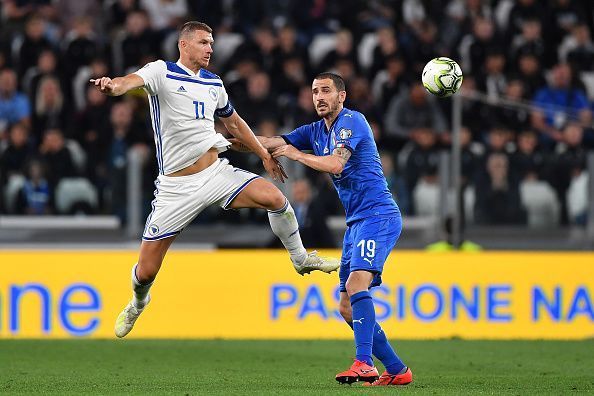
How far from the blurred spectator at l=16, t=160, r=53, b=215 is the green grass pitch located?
5.85ft

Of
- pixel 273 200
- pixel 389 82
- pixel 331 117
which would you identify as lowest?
pixel 273 200

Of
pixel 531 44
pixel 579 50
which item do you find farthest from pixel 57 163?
pixel 579 50

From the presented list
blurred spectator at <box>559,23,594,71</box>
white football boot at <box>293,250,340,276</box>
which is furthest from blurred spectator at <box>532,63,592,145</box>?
white football boot at <box>293,250,340,276</box>

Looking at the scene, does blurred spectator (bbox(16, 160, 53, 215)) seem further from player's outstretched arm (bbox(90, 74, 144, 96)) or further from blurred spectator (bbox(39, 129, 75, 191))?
player's outstretched arm (bbox(90, 74, 144, 96))

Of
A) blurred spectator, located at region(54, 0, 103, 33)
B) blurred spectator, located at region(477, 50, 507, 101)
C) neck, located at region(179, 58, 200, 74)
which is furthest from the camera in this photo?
blurred spectator, located at region(54, 0, 103, 33)

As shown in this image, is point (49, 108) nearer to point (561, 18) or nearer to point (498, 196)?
point (498, 196)

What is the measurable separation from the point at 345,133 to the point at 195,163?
4.60ft

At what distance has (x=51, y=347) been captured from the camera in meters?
13.3

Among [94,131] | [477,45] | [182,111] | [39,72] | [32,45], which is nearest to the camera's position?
[182,111]

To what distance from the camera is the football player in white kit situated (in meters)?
9.97

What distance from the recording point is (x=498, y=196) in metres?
15.1

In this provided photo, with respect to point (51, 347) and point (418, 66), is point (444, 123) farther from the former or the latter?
point (51, 347)

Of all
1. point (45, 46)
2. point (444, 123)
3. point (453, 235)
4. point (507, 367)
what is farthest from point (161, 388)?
point (45, 46)

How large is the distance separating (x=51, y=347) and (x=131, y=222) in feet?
7.59
